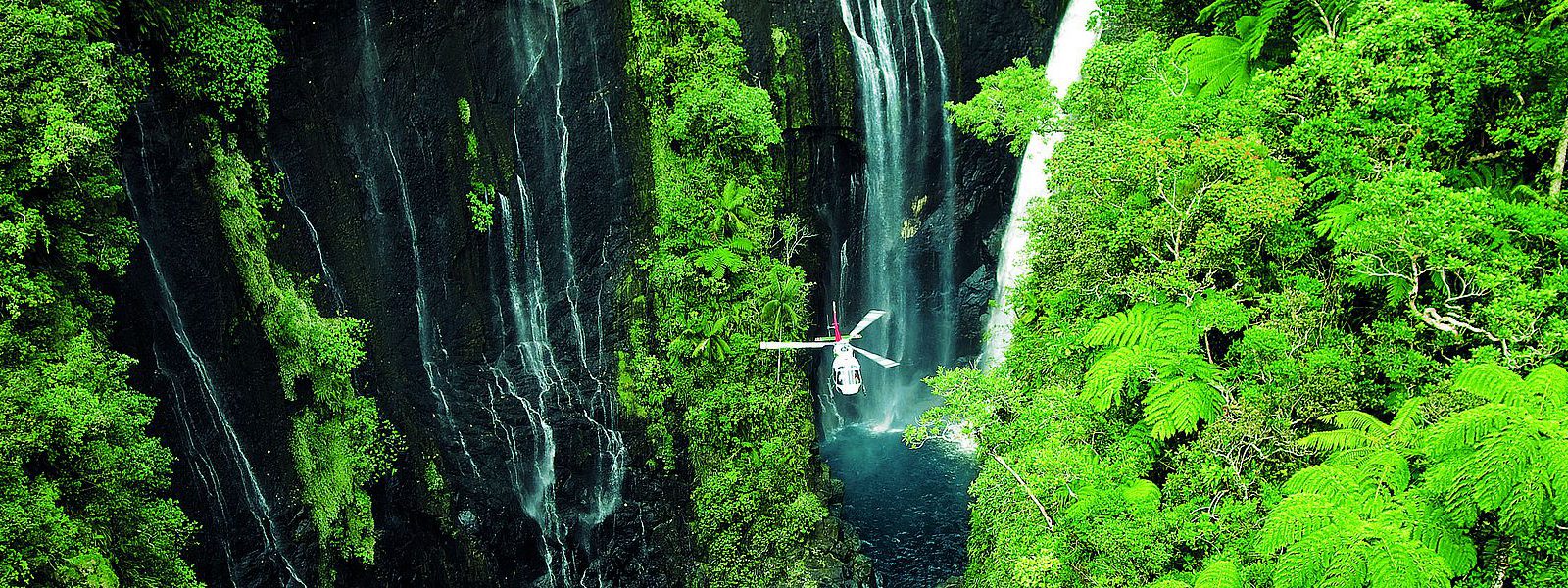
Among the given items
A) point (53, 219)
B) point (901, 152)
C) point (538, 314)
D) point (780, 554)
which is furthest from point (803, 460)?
point (53, 219)

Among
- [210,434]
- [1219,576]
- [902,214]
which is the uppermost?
[902,214]

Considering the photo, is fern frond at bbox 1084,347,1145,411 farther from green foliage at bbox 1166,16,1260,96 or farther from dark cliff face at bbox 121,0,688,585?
dark cliff face at bbox 121,0,688,585

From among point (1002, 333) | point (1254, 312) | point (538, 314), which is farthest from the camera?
point (1002, 333)

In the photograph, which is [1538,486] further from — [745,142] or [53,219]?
[53,219]

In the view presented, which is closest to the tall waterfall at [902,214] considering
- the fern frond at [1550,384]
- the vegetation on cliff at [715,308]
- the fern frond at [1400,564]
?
the vegetation on cliff at [715,308]

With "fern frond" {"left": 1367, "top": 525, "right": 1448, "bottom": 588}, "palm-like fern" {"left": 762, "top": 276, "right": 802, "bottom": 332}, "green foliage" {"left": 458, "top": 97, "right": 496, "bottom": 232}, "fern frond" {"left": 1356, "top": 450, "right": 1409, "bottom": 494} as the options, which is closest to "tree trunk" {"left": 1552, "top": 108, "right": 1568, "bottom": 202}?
"fern frond" {"left": 1356, "top": 450, "right": 1409, "bottom": 494}

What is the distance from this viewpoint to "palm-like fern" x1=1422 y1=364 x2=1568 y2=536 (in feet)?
19.5

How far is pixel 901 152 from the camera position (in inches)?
792

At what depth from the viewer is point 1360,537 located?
6.50 meters

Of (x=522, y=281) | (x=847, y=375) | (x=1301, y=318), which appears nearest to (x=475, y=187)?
(x=522, y=281)

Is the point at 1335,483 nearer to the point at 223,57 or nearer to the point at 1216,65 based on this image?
the point at 1216,65

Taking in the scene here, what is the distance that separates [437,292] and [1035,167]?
41.6 feet

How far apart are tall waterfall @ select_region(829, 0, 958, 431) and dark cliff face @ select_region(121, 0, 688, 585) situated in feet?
19.1

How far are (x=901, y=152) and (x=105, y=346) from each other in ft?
46.4
